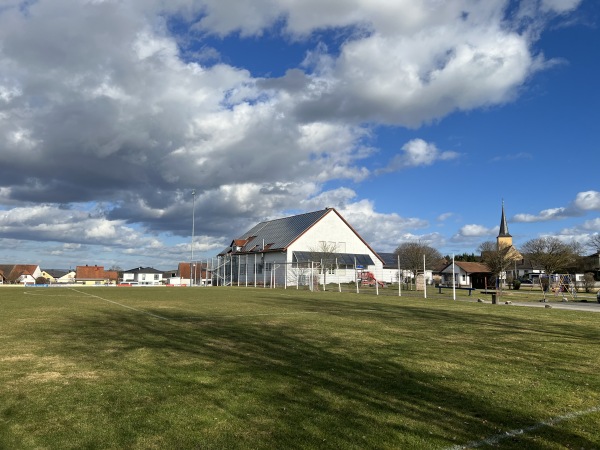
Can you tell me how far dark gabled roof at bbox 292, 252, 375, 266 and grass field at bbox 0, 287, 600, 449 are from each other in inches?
1960

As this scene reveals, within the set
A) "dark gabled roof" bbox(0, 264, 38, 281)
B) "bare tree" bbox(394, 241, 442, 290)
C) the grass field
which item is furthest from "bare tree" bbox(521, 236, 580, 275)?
"dark gabled roof" bbox(0, 264, 38, 281)

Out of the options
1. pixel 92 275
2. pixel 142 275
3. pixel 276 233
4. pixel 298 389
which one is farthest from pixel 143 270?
pixel 298 389

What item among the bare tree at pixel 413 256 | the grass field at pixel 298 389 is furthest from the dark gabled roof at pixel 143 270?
the grass field at pixel 298 389

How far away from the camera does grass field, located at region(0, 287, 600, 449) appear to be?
5035 mm

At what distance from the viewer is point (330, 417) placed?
560 centimetres

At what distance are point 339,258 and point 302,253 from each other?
200 inches

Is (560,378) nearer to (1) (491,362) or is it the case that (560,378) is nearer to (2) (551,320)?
(1) (491,362)

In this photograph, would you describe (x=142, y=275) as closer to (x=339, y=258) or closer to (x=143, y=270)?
(x=143, y=270)

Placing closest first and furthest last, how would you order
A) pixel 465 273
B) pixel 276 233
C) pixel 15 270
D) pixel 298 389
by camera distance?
pixel 298 389 → pixel 276 233 → pixel 465 273 → pixel 15 270

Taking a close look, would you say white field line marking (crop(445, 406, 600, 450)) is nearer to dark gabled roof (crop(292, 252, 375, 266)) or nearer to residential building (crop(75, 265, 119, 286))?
dark gabled roof (crop(292, 252, 375, 266))

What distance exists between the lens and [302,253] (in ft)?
213

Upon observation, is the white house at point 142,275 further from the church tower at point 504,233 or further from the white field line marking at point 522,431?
the white field line marking at point 522,431

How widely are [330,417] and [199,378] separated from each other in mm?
2770

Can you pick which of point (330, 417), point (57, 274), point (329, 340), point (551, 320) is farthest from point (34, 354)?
Result: point (57, 274)
